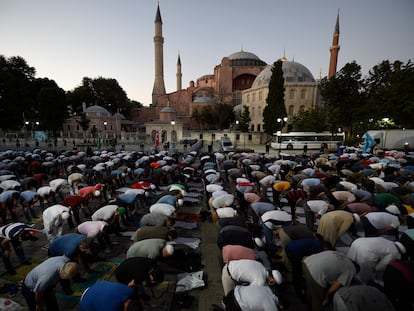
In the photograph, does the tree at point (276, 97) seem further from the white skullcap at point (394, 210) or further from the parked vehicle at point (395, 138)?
the white skullcap at point (394, 210)

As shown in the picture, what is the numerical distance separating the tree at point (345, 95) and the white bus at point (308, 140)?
2562 millimetres

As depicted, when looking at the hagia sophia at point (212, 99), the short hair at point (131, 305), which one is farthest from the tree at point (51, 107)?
the short hair at point (131, 305)

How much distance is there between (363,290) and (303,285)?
1.70m

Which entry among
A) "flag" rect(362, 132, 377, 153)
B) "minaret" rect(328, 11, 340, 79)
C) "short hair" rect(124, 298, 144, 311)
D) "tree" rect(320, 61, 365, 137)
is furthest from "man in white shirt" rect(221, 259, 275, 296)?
"minaret" rect(328, 11, 340, 79)

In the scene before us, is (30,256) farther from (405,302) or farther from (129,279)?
(405,302)

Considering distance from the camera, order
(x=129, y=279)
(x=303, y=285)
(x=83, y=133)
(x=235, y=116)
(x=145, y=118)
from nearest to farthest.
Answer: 1. (x=129, y=279)
2. (x=303, y=285)
3. (x=83, y=133)
4. (x=235, y=116)
5. (x=145, y=118)

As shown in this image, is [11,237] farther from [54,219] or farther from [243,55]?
[243,55]

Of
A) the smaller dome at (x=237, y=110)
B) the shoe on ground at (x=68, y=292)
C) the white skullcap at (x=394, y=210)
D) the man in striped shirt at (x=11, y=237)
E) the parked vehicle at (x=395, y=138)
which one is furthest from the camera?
the smaller dome at (x=237, y=110)

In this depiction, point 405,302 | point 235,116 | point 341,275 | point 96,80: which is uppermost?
point 96,80

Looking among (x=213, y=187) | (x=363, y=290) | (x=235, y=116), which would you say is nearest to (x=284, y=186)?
(x=213, y=187)

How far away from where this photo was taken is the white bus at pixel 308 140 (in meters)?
27.9

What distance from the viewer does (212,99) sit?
57.6 metres

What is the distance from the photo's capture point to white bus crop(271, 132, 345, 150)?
27.9 meters

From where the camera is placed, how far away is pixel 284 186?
777cm
